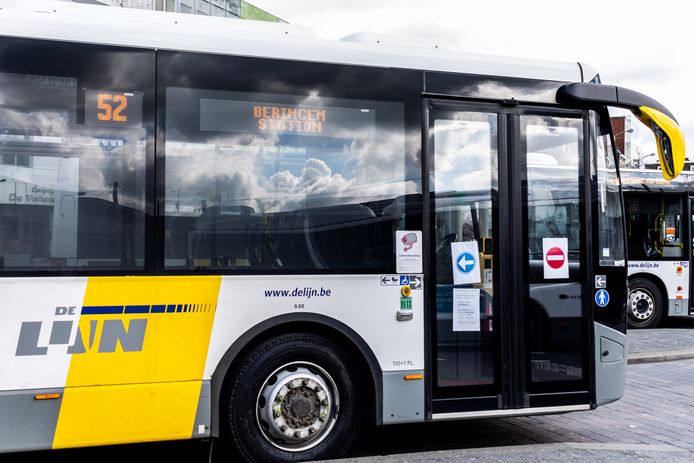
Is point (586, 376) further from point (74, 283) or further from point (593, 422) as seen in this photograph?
point (74, 283)

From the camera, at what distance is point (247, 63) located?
5.45 meters

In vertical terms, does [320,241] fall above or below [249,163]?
below

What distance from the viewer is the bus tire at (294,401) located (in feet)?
17.4

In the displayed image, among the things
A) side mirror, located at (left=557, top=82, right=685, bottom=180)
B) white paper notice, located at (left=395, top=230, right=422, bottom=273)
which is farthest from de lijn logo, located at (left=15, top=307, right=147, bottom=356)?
side mirror, located at (left=557, top=82, right=685, bottom=180)

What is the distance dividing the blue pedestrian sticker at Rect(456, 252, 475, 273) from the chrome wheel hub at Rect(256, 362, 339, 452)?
133cm

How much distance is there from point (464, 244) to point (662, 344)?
8.09 m

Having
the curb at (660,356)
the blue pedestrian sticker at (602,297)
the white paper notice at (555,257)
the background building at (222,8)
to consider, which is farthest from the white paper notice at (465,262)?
the background building at (222,8)

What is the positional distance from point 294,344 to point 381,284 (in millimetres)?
771

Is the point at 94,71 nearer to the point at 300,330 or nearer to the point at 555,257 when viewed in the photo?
the point at 300,330

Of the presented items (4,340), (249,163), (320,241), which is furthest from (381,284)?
(4,340)

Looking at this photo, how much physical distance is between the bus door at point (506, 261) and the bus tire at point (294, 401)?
70 centimetres

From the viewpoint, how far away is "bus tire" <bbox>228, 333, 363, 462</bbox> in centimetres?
530

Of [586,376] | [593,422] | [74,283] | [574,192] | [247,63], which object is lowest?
[593,422]

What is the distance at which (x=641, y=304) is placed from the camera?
1509cm
